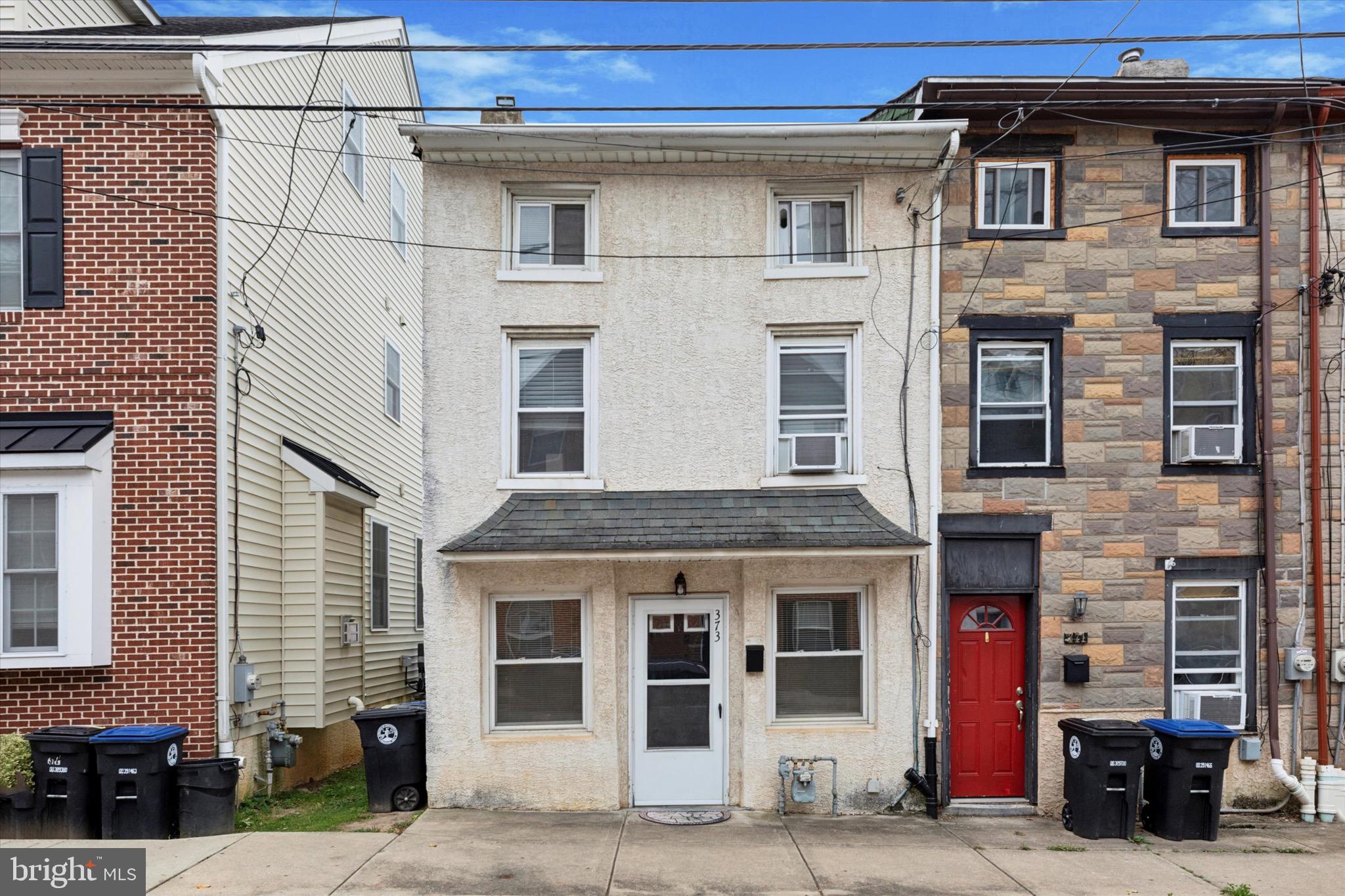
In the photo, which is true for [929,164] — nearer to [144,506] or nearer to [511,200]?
[511,200]

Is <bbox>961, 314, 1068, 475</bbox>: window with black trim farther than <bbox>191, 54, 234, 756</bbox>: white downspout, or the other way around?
<bbox>961, 314, 1068, 475</bbox>: window with black trim

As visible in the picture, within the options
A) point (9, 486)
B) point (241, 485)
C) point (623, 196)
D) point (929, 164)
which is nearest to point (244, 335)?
point (241, 485)

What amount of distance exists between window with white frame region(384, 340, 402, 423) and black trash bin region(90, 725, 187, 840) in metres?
8.66

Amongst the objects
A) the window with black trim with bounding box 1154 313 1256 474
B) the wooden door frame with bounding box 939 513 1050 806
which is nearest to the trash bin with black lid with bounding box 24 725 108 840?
the wooden door frame with bounding box 939 513 1050 806

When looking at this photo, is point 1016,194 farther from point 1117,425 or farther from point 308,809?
point 308,809

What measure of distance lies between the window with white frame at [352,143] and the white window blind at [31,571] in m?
6.37

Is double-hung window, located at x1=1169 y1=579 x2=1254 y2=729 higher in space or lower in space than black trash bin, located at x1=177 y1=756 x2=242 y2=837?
higher

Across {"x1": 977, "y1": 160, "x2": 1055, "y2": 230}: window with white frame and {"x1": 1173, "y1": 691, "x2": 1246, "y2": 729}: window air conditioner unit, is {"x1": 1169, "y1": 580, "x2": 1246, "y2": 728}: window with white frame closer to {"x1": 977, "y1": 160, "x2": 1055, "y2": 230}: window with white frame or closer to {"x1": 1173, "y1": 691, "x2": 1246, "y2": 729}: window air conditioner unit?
{"x1": 1173, "y1": 691, "x2": 1246, "y2": 729}: window air conditioner unit

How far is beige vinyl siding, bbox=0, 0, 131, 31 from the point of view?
12352 mm

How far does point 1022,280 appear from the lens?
11.4 meters

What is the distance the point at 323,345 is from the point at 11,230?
4.23 meters

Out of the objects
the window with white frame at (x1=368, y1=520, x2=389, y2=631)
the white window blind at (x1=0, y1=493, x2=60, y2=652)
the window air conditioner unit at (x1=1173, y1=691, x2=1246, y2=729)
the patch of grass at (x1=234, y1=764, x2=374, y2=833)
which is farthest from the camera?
the window with white frame at (x1=368, y1=520, x2=389, y2=631)

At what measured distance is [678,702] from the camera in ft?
37.0

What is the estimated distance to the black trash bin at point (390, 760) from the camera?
10.8 metres
